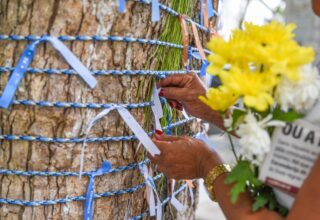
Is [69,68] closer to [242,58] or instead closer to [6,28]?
[6,28]

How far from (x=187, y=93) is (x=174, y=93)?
5cm

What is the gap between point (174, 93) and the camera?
1216mm

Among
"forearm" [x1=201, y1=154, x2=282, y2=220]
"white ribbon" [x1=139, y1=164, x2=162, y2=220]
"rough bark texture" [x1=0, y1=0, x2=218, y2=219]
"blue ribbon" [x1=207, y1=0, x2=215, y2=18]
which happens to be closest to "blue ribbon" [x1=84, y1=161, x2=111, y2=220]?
"rough bark texture" [x1=0, y1=0, x2=218, y2=219]

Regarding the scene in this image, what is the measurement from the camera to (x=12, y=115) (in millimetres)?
928

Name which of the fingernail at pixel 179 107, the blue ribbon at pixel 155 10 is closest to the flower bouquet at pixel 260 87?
the blue ribbon at pixel 155 10

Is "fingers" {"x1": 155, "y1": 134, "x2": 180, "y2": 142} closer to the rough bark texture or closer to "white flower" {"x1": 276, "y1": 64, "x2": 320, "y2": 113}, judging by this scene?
the rough bark texture

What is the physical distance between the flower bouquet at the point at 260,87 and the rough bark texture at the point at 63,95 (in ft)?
0.91

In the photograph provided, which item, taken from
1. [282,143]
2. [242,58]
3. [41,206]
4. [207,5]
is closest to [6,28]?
[41,206]

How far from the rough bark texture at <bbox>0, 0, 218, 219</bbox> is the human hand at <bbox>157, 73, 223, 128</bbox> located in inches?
6.6

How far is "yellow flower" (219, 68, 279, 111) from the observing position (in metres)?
0.72

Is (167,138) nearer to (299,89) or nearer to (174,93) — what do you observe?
(174,93)

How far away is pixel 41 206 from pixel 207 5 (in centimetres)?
91

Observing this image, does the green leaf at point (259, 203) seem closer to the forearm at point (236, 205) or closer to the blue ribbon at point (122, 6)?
the forearm at point (236, 205)

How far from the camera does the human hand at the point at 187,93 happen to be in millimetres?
1201
